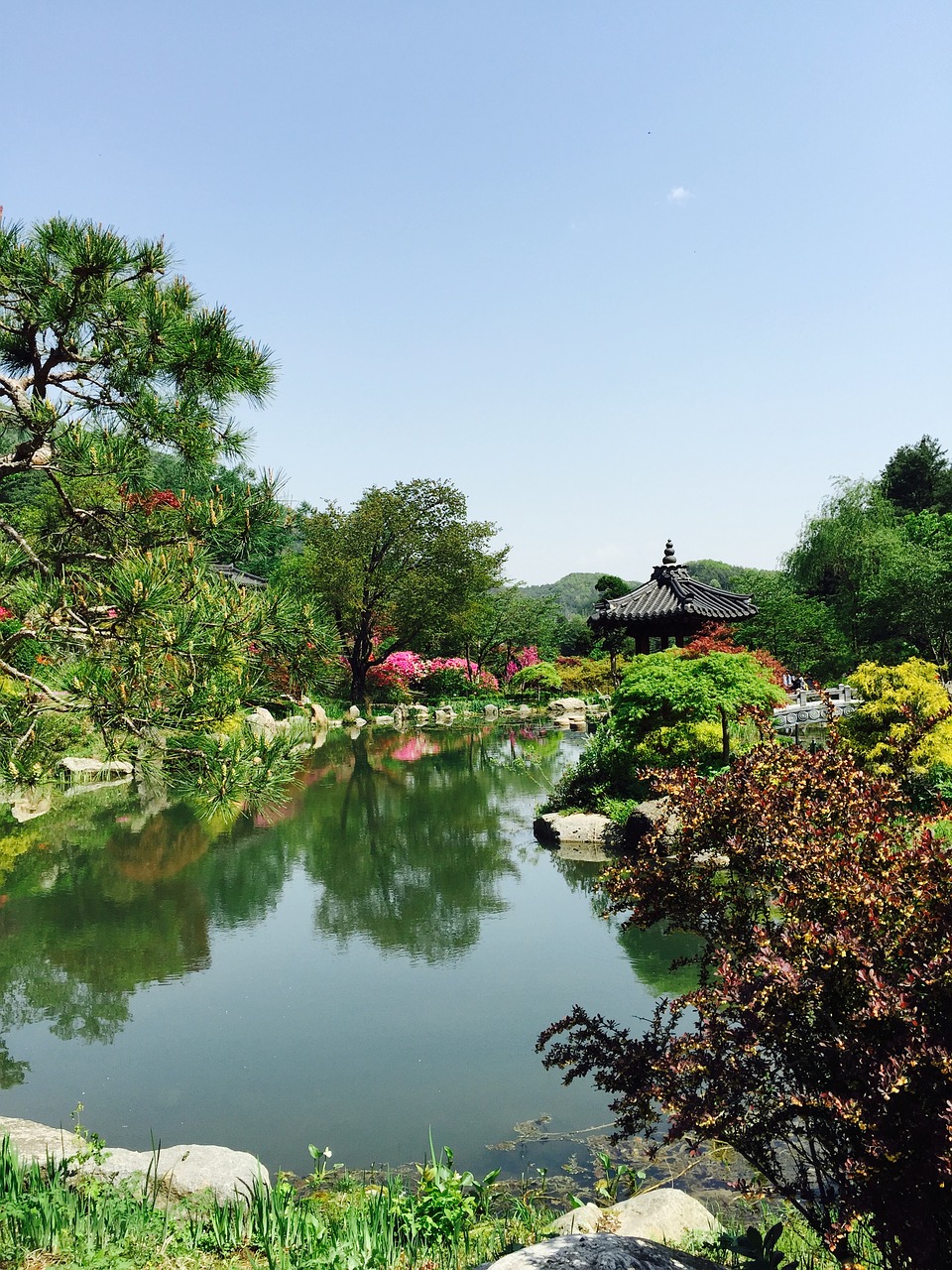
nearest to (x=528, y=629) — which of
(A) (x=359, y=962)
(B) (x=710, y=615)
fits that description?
(B) (x=710, y=615)

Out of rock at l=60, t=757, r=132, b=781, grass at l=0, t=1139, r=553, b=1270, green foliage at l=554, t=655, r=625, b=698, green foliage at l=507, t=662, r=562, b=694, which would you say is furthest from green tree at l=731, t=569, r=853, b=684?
grass at l=0, t=1139, r=553, b=1270

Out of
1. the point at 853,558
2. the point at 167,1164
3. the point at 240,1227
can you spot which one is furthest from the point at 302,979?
the point at 853,558

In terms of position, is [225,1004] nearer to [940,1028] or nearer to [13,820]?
[940,1028]

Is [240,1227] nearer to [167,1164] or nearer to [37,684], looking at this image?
[167,1164]

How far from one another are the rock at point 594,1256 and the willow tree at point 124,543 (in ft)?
5.65

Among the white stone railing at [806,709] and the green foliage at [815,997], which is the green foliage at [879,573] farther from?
the green foliage at [815,997]

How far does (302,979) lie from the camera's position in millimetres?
6547

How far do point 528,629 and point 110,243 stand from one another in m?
30.2

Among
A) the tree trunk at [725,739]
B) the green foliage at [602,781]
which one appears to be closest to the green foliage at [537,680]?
the green foliage at [602,781]

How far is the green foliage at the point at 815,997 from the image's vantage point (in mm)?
2174

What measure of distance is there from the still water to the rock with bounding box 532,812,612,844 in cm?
35

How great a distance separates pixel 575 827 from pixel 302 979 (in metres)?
5.01

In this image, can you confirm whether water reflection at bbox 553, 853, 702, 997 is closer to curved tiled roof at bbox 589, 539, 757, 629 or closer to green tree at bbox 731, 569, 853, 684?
curved tiled roof at bbox 589, 539, 757, 629

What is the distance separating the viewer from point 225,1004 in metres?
Answer: 6.05
